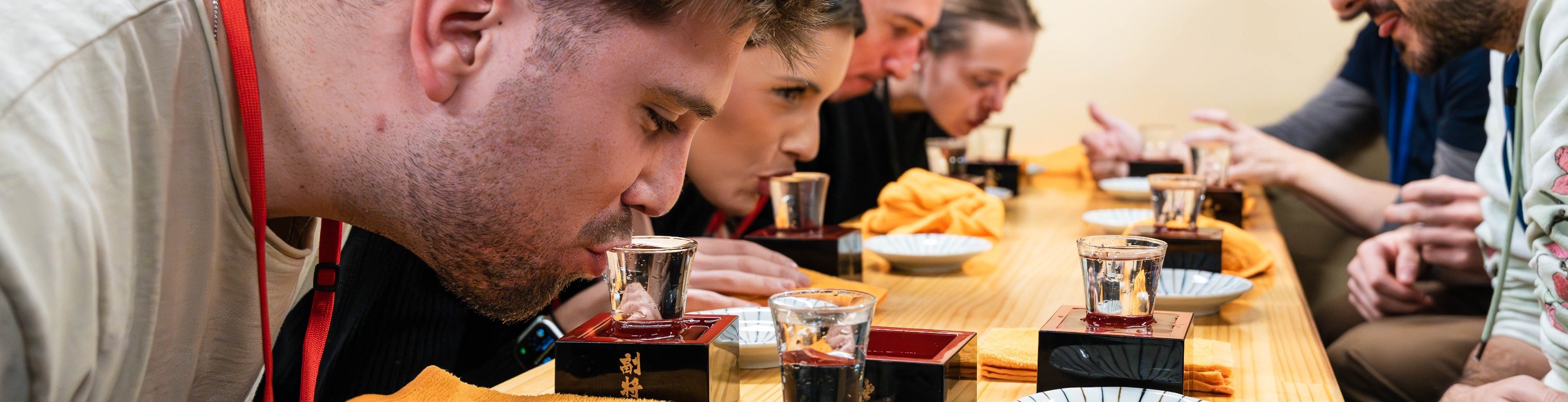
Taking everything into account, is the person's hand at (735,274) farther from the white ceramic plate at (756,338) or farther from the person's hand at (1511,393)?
the person's hand at (1511,393)

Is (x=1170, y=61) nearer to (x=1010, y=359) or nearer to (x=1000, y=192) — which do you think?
(x=1000, y=192)

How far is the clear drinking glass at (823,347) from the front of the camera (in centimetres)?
81

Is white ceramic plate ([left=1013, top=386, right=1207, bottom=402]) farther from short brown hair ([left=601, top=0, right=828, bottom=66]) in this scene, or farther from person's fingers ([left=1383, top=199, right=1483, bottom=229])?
person's fingers ([left=1383, top=199, right=1483, bottom=229])

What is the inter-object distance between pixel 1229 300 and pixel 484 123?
2.93ft

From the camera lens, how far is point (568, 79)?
932 mm

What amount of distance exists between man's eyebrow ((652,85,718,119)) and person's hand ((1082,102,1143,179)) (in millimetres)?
2248

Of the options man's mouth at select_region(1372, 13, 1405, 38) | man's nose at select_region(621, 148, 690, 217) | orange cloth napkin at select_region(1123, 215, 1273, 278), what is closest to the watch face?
man's nose at select_region(621, 148, 690, 217)

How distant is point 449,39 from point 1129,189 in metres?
2.07

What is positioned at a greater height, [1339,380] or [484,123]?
[484,123]

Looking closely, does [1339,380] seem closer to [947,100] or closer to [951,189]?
[951,189]

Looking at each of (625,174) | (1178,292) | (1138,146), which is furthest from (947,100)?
(625,174)

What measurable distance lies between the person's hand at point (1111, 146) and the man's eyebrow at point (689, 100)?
225 cm

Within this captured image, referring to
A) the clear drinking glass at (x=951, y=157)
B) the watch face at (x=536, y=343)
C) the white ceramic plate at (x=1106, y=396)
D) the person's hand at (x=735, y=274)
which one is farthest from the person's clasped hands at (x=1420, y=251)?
the watch face at (x=536, y=343)

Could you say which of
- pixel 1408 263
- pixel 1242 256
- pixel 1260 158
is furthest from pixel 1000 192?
pixel 1242 256
